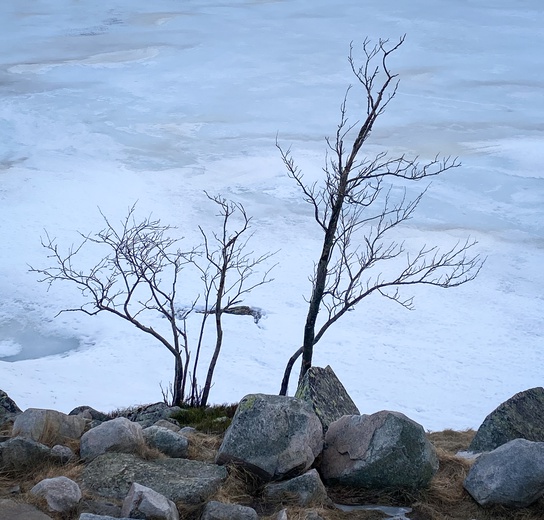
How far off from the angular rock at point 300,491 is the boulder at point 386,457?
0.34 m

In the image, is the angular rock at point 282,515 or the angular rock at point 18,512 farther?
the angular rock at point 282,515

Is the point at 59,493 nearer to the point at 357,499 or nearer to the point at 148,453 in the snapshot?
the point at 148,453

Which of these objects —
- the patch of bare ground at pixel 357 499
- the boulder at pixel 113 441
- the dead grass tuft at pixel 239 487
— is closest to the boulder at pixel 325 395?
the patch of bare ground at pixel 357 499

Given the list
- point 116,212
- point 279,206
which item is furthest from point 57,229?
point 279,206

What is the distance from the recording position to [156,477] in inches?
215

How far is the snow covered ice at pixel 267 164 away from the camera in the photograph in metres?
15.7

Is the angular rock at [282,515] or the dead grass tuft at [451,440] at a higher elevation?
the angular rock at [282,515]

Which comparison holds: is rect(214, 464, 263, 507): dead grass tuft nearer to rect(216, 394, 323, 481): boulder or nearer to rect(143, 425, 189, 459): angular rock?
rect(216, 394, 323, 481): boulder

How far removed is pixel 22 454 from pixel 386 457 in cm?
232

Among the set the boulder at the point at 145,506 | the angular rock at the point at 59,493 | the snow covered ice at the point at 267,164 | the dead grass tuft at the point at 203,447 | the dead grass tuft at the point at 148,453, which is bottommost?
the snow covered ice at the point at 267,164

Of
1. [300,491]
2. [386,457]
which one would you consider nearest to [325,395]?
[386,457]

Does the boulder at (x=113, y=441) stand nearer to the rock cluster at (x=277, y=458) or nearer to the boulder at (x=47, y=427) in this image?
the rock cluster at (x=277, y=458)

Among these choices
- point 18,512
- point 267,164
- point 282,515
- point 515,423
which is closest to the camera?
point 18,512

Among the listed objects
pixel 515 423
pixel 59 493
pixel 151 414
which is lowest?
pixel 151 414
